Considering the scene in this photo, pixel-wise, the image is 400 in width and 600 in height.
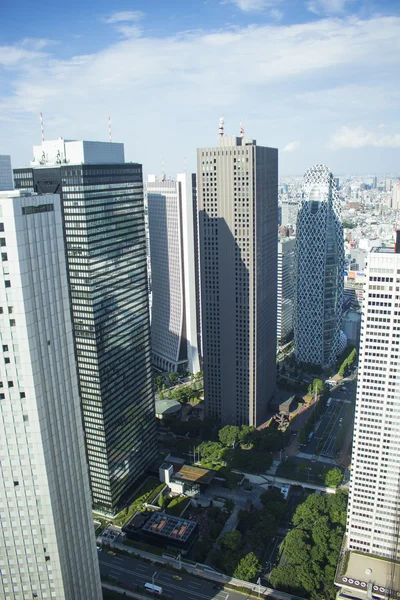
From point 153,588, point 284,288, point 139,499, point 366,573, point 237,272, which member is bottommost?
point 153,588

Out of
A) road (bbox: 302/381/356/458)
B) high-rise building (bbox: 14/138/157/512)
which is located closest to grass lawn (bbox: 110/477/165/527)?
high-rise building (bbox: 14/138/157/512)

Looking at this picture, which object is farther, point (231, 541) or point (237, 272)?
point (237, 272)

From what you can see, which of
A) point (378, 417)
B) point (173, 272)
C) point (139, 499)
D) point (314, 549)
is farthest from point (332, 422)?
point (173, 272)

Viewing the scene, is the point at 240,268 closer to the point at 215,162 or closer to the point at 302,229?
the point at 215,162

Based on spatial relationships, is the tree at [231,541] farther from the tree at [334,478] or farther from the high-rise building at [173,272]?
the high-rise building at [173,272]

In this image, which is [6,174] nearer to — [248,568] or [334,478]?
[248,568]

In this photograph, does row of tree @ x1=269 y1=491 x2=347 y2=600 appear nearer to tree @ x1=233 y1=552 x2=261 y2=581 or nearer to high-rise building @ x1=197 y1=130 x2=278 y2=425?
tree @ x1=233 y1=552 x2=261 y2=581

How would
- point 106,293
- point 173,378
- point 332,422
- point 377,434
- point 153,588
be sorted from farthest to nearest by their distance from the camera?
point 173,378, point 332,422, point 106,293, point 377,434, point 153,588

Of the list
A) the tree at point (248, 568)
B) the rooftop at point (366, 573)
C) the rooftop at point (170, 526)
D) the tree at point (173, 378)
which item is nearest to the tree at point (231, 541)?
the tree at point (248, 568)
